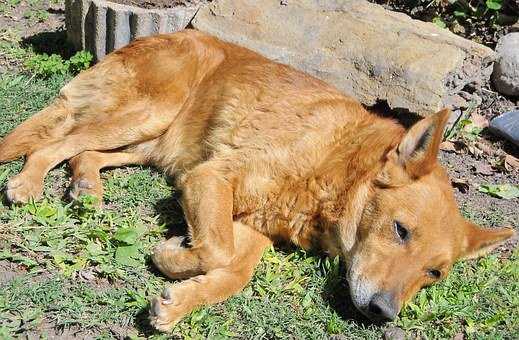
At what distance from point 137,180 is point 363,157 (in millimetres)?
2024

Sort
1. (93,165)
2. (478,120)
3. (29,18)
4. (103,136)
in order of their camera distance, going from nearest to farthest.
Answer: (93,165)
(103,136)
(478,120)
(29,18)

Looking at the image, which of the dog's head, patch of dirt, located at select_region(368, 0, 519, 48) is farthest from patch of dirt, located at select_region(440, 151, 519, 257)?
patch of dirt, located at select_region(368, 0, 519, 48)

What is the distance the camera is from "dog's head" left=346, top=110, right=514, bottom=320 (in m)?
4.75

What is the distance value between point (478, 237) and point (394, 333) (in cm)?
101

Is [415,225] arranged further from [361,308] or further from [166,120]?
[166,120]

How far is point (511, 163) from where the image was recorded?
23.3 ft

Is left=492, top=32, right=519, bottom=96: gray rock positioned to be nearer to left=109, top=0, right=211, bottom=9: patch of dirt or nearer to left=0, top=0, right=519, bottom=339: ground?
left=0, top=0, right=519, bottom=339: ground

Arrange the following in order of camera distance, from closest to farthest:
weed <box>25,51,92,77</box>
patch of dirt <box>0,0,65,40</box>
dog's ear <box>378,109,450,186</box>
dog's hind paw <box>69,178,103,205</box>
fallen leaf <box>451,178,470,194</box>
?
dog's ear <box>378,109,450,186</box> < dog's hind paw <box>69,178,103,205</box> < fallen leaf <box>451,178,470,194</box> < weed <box>25,51,92,77</box> < patch of dirt <box>0,0,65,40</box>

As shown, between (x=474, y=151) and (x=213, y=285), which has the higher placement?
(x=474, y=151)

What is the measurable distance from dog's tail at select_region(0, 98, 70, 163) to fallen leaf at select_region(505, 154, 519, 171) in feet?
14.7

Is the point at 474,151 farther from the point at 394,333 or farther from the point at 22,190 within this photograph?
the point at 22,190

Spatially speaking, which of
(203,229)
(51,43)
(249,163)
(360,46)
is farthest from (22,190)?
(360,46)

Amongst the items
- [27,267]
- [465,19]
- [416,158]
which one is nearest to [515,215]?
[416,158]

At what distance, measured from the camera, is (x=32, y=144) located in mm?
5812
